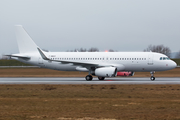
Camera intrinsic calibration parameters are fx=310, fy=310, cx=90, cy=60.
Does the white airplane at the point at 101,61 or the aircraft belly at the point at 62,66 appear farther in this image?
the aircraft belly at the point at 62,66

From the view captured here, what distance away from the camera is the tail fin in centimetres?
4709

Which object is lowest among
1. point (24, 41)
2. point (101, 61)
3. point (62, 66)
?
point (62, 66)

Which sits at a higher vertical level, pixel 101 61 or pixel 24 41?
pixel 24 41

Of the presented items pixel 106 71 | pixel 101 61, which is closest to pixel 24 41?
pixel 101 61

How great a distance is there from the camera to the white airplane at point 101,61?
4241 cm

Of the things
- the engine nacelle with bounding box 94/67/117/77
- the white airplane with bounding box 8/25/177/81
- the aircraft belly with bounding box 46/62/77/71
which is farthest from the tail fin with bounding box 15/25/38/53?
the engine nacelle with bounding box 94/67/117/77

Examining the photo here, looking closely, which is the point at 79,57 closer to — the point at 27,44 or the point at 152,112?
the point at 27,44

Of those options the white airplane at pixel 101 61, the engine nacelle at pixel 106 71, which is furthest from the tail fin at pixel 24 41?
the engine nacelle at pixel 106 71

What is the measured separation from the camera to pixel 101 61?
4406cm

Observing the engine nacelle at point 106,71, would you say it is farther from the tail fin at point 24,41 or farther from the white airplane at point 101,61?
the tail fin at point 24,41

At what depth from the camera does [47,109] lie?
16.7 m

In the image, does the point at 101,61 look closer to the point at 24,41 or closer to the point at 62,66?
the point at 62,66

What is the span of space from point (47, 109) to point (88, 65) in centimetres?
2634

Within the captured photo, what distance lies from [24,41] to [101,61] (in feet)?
40.9
